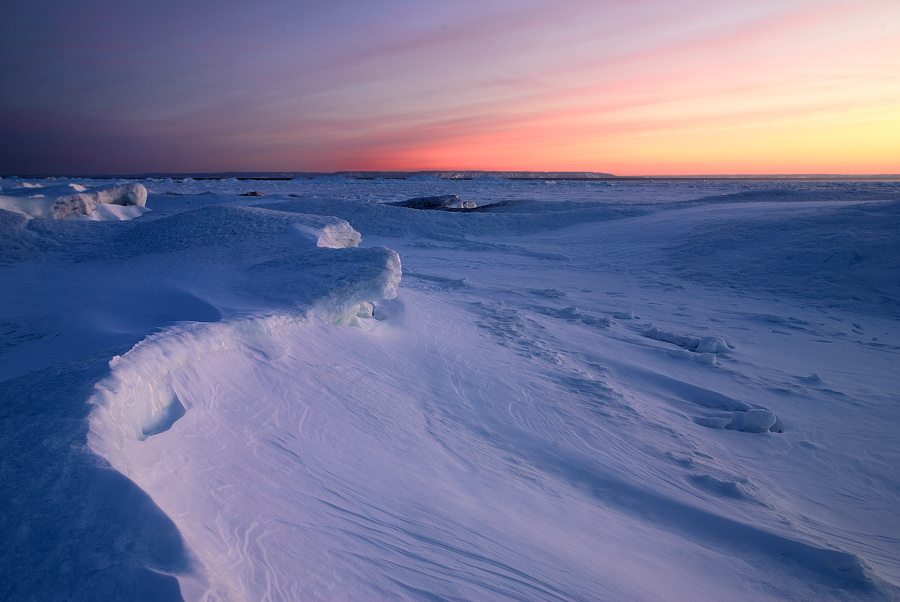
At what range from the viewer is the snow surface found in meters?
1.55

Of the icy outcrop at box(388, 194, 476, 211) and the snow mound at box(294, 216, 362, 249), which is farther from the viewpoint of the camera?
the icy outcrop at box(388, 194, 476, 211)

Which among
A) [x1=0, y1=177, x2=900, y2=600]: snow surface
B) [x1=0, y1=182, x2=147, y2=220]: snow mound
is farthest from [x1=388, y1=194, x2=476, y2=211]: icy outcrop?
[x1=0, y1=177, x2=900, y2=600]: snow surface

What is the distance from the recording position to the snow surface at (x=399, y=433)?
1.55 m

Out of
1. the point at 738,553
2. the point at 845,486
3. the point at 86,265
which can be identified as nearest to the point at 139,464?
the point at 738,553

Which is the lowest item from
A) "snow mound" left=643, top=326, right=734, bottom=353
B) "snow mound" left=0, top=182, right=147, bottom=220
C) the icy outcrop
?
"snow mound" left=643, top=326, right=734, bottom=353

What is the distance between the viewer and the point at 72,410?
177 cm

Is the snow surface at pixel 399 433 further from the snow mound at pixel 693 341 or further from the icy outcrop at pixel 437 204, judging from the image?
the icy outcrop at pixel 437 204

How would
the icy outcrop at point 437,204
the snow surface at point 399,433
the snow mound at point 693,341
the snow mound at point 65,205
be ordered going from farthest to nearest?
1. the icy outcrop at point 437,204
2. the snow mound at point 65,205
3. the snow mound at point 693,341
4. the snow surface at point 399,433

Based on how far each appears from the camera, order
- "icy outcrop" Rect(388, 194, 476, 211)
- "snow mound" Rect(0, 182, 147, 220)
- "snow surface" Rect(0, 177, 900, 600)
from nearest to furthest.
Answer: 1. "snow surface" Rect(0, 177, 900, 600)
2. "snow mound" Rect(0, 182, 147, 220)
3. "icy outcrop" Rect(388, 194, 476, 211)

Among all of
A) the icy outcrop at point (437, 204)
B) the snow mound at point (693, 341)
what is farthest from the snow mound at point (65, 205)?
the icy outcrop at point (437, 204)

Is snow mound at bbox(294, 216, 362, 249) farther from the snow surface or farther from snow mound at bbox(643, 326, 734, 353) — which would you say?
snow mound at bbox(643, 326, 734, 353)

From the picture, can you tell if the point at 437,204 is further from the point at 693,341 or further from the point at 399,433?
the point at 399,433

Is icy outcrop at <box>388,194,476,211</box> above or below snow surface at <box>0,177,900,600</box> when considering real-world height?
above

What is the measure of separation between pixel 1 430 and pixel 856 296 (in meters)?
8.64
